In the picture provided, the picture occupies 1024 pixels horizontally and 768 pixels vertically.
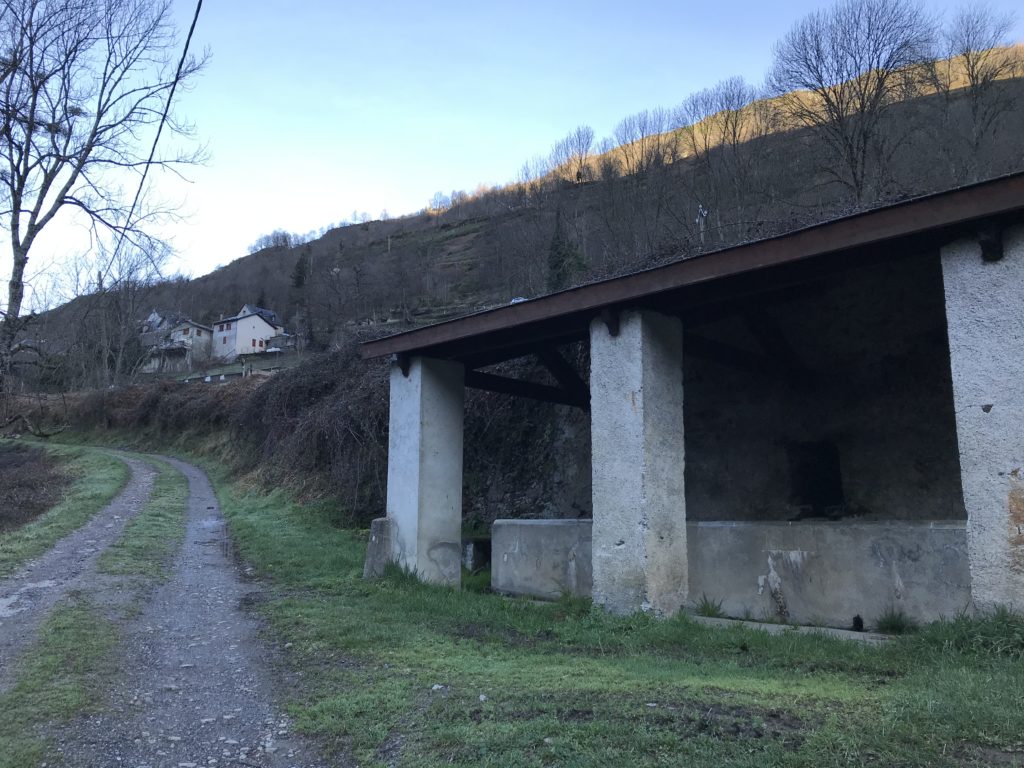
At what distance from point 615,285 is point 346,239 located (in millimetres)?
107632

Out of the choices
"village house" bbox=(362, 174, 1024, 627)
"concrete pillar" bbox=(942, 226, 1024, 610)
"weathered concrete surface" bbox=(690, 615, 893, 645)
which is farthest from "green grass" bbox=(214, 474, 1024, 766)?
"village house" bbox=(362, 174, 1024, 627)

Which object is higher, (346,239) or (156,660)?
(346,239)

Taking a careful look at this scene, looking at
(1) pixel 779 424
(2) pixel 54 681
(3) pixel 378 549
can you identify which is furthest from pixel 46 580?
(1) pixel 779 424

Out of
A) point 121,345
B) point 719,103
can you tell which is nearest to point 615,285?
point 719,103

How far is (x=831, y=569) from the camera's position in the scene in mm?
7230

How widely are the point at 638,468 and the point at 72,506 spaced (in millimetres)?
14180

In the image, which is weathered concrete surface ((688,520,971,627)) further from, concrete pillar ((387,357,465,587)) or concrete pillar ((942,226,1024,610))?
concrete pillar ((387,357,465,587))

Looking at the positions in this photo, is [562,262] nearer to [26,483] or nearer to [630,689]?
[26,483]

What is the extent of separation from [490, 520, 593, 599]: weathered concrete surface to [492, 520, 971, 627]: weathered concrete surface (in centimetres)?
3

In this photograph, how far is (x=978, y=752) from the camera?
11.3 ft

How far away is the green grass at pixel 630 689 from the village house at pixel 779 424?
0.71 metres

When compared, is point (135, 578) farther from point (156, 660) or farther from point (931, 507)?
point (931, 507)

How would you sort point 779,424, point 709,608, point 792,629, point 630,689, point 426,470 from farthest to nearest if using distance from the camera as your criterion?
point 779,424, point 426,470, point 709,608, point 792,629, point 630,689

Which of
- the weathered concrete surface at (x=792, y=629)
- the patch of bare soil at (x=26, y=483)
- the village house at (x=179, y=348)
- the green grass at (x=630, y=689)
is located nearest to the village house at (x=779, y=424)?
the weathered concrete surface at (x=792, y=629)
